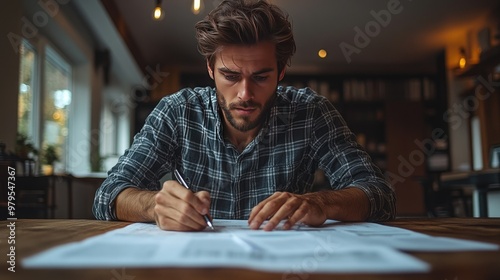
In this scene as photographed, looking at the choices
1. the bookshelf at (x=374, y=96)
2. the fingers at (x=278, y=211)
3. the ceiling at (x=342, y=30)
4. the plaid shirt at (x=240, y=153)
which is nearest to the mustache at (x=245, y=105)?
the plaid shirt at (x=240, y=153)

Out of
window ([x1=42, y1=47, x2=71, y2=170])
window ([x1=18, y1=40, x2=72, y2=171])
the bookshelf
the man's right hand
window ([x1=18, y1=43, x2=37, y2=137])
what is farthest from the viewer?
the bookshelf

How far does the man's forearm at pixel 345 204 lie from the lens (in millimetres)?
1124

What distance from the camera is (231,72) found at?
142 cm

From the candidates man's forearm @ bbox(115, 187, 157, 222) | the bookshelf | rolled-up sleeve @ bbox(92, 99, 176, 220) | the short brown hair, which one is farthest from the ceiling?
man's forearm @ bbox(115, 187, 157, 222)

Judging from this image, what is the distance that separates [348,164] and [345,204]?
11.9 inches

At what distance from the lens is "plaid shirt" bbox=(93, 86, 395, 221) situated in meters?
1.49

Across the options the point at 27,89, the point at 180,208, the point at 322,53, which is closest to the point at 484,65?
the point at 322,53

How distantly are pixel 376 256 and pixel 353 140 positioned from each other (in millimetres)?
1011

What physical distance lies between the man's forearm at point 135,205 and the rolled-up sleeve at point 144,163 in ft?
0.10

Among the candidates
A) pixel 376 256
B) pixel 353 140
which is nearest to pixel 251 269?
pixel 376 256

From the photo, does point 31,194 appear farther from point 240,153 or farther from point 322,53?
point 322,53

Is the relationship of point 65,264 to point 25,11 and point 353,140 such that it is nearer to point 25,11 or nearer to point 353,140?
point 353,140

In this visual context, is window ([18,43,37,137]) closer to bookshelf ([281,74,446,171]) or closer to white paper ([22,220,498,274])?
white paper ([22,220,498,274])

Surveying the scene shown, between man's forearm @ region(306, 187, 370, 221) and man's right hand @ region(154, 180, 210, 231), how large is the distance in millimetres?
303
